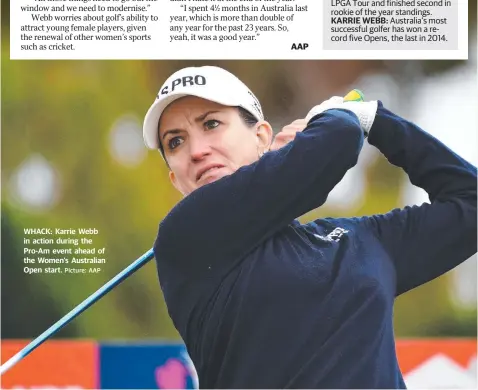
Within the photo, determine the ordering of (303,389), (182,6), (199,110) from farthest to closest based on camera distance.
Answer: (182,6), (199,110), (303,389)

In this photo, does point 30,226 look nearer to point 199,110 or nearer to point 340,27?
point 199,110

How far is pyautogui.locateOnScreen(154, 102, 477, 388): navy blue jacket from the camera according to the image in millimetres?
774

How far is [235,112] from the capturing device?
93cm

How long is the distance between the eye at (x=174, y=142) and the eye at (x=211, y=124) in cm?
4

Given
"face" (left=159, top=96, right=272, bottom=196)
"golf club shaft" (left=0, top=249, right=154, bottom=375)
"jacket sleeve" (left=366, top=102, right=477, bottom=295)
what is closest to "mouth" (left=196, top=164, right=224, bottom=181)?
"face" (left=159, top=96, right=272, bottom=196)

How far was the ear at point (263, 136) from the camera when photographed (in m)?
0.96

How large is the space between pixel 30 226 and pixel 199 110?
0.51m

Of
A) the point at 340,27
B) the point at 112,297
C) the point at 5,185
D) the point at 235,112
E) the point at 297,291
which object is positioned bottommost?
the point at 112,297

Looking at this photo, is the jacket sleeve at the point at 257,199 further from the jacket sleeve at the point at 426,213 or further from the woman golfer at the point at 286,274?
the jacket sleeve at the point at 426,213

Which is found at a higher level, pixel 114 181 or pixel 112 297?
pixel 114 181

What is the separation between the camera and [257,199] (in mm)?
777

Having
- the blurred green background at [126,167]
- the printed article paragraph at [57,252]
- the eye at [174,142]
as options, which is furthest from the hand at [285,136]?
the printed article paragraph at [57,252]

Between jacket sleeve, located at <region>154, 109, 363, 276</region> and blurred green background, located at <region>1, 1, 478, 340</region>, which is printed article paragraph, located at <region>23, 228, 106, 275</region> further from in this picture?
jacket sleeve, located at <region>154, 109, 363, 276</region>

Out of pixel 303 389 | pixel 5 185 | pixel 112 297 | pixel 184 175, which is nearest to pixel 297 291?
pixel 303 389
